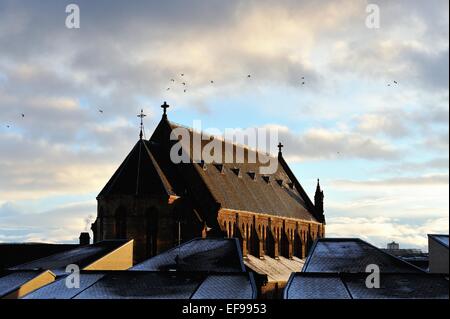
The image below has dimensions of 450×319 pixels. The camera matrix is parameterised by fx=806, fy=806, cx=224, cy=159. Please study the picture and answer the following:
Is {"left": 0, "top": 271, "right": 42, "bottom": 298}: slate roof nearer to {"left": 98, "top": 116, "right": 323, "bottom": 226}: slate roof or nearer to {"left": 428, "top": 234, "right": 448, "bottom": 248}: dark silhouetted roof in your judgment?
{"left": 428, "top": 234, "right": 448, "bottom": 248}: dark silhouetted roof

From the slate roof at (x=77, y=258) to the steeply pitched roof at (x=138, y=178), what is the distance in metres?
15.0

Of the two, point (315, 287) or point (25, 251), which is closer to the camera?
point (315, 287)

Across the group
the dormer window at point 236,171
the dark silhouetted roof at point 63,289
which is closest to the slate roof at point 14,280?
the dark silhouetted roof at point 63,289

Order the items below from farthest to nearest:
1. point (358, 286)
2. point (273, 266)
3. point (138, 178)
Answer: point (273, 266)
point (138, 178)
point (358, 286)

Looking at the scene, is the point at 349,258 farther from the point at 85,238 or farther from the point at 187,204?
the point at 85,238

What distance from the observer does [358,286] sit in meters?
38.6

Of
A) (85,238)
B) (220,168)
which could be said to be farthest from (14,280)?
(220,168)

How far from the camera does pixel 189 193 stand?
3462 inches

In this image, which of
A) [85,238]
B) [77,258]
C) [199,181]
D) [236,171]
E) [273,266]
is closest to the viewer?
[77,258]

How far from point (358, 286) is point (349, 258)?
456 inches
